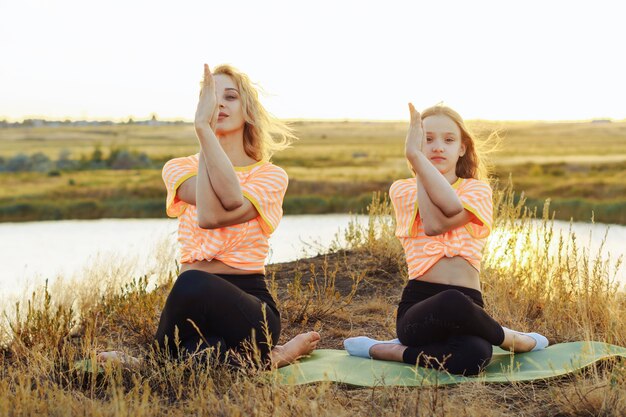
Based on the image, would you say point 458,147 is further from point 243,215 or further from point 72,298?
point 72,298

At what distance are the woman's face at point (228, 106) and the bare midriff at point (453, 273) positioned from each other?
129 centimetres

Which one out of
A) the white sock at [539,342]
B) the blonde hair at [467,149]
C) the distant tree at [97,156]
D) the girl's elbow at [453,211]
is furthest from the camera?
the distant tree at [97,156]

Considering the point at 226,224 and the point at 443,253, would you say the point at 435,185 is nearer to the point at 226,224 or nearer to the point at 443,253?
the point at 443,253

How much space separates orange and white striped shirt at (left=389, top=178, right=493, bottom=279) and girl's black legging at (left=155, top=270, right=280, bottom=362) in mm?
855

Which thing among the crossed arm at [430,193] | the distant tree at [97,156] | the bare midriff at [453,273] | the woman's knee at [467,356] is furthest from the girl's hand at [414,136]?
the distant tree at [97,156]

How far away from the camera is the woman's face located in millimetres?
4434

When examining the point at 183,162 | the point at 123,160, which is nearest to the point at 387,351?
the point at 183,162

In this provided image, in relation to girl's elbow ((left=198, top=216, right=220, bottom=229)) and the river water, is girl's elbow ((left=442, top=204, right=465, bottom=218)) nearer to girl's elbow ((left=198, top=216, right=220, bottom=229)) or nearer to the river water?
girl's elbow ((left=198, top=216, right=220, bottom=229))

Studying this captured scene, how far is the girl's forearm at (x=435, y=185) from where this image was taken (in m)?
4.16


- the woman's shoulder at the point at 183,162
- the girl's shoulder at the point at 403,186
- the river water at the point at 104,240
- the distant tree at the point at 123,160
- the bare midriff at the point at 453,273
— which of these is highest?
the woman's shoulder at the point at 183,162

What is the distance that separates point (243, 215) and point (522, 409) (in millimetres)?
1636

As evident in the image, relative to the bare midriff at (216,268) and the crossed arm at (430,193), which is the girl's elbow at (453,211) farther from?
the bare midriff at (216,268)

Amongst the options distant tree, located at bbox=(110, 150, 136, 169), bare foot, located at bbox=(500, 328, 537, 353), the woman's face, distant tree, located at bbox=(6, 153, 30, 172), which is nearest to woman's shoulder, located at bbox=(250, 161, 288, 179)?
the woman's face

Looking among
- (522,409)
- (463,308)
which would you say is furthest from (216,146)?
(522,409)
